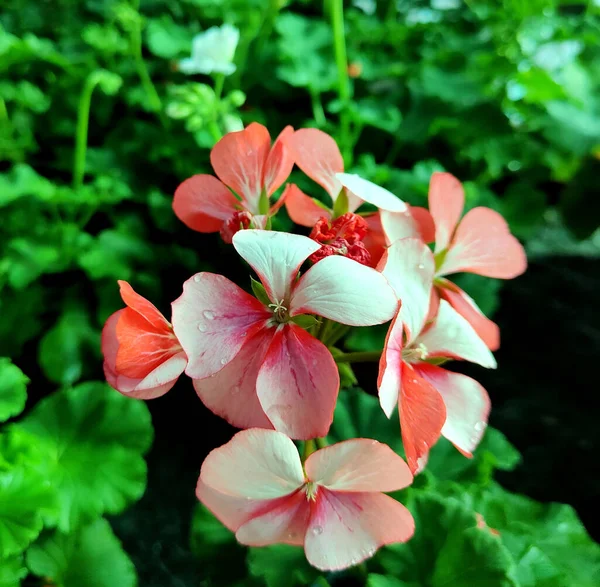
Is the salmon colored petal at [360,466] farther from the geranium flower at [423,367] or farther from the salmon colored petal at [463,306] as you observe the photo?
the salmon colored petal at [463,306]

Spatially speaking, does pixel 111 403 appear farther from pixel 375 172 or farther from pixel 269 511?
pixel 375 172

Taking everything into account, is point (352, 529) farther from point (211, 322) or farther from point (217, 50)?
point (217, 50)

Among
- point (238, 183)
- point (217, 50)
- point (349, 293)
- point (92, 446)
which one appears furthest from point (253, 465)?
point (217, 50)

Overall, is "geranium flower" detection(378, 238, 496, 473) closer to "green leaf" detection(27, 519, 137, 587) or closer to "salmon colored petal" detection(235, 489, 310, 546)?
"salmon colored petal" detection(235, 489, 310, 546)

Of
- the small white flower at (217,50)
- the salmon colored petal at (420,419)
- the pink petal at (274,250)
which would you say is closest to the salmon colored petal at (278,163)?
the pink petal at (274,250)

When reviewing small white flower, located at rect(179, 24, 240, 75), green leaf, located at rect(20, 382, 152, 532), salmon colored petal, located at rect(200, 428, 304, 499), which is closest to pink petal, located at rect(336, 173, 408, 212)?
salmon colored petal, located at rect(200, 428, 304, 499)
